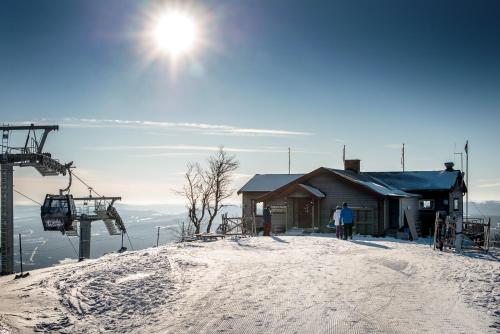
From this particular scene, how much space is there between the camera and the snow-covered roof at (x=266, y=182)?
43.6 metres

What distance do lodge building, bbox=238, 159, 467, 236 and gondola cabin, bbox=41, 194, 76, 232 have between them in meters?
10.5

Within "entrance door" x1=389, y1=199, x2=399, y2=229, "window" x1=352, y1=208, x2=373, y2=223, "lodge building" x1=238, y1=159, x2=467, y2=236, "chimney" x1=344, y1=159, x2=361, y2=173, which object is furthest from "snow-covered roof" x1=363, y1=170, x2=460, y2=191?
"window" x1=352, y1=208, x2=373, y2=223

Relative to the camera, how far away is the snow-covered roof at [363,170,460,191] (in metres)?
39.7

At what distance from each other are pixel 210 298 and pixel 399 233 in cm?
2437

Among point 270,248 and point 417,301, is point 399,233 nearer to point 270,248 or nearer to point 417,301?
point 270,248

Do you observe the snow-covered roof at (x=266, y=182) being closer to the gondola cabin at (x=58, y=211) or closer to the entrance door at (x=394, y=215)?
the entrance door at (x=394, y=215)

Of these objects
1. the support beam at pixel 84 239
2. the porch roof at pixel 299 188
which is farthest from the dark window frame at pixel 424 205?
the support beam at pixel 84 239

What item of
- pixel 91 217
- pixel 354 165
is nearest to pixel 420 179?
pixel 354 165

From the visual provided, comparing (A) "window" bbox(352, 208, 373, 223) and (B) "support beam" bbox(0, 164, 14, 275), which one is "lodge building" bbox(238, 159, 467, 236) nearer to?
(A) "window" bbox(352, 208, 373, 223)

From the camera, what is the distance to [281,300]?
1179 centimetres

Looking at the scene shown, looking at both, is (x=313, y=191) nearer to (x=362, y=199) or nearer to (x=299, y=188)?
(x=299, y=188)

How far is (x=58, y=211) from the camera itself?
2462 cm

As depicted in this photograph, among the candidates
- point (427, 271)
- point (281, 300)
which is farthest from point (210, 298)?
point (427, 271)

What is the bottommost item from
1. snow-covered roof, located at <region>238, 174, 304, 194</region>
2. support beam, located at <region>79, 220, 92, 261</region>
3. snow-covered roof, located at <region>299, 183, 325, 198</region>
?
support beam, located at <region>79, 220, 92, 261</region>
